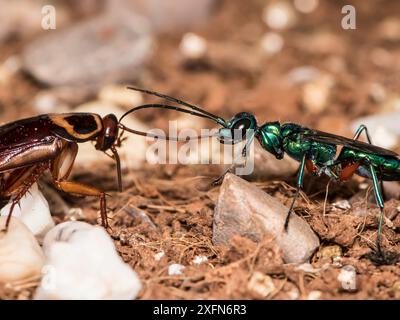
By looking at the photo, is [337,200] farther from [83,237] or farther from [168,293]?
[83,237]

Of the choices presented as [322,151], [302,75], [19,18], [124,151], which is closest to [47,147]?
[124,151]

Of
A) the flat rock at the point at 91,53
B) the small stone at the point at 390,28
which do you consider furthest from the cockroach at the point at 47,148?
the small stone at the point at 390,28

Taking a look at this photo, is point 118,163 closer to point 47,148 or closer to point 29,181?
point 47,148

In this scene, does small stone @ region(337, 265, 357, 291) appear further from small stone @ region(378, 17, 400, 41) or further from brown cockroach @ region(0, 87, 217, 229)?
small stone @ region(378, 17, 400, 41)

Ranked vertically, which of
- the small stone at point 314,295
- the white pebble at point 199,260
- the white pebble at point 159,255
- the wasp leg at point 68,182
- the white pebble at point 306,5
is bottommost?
the small stone at point 314,295

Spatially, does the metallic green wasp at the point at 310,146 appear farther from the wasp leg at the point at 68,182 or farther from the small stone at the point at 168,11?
the small stone at the point at 168,11

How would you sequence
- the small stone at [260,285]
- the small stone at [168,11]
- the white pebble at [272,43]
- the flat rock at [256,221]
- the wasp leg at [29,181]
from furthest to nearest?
the small stone at [168,11] < the white pebble at [272,43] < the wasp leg at [29,181] < the flat rock at [256,221] < the small stone at [260,285]

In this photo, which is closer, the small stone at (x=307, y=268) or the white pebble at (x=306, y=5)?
the small stone at (x=307, y=268)

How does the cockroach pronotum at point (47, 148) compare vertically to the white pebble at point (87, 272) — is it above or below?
→ above
